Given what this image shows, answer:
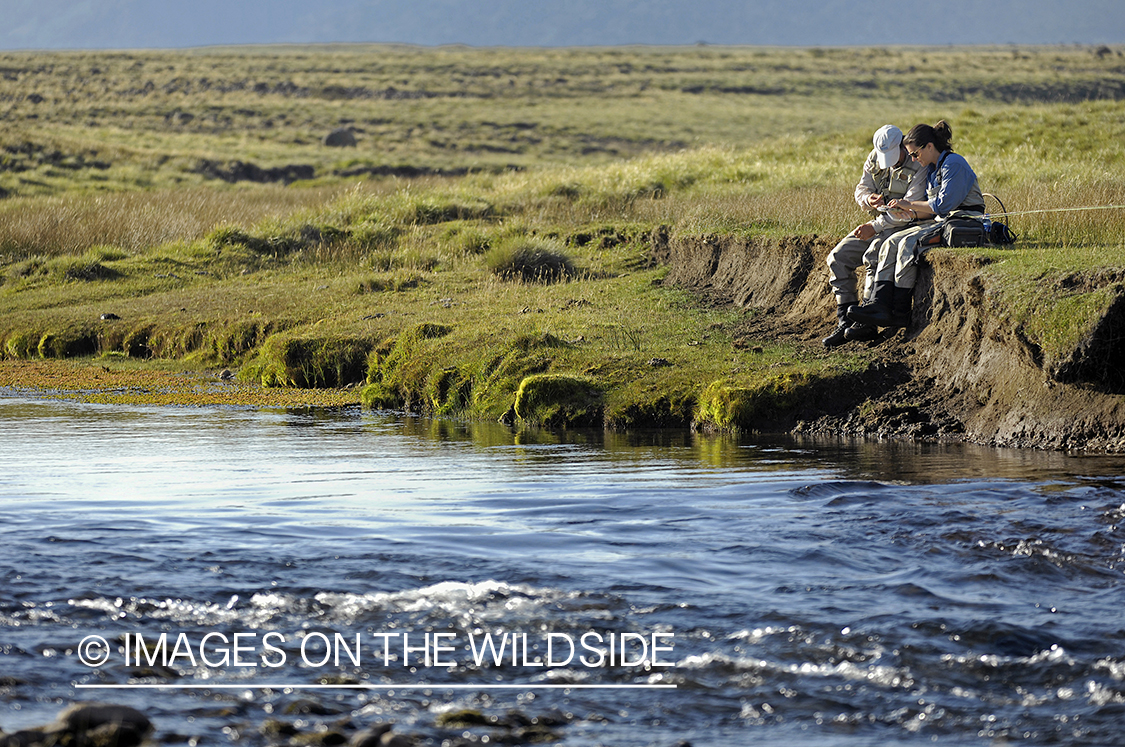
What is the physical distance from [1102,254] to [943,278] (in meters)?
1.59

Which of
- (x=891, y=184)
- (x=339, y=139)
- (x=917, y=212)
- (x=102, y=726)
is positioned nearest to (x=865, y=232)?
(x=891, y=184)

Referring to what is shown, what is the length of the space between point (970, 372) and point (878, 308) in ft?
4.51

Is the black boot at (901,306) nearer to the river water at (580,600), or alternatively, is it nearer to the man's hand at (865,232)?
the man's hand at (865,232)

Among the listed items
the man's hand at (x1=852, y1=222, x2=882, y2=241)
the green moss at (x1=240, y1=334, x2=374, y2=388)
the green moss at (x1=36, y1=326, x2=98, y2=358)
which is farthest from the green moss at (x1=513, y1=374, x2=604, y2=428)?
the green moss at (x1=36, y1=326, x2=98, y2=358)

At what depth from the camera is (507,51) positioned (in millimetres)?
131250

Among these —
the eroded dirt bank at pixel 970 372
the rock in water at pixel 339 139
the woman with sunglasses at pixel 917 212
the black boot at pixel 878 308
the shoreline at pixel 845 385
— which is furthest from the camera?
the rock in water at pixel 339 139

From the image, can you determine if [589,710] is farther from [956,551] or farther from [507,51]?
[507,51]

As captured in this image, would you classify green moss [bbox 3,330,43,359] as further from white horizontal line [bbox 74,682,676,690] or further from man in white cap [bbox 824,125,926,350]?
white horizontal line [bbox 74,682,676,690]

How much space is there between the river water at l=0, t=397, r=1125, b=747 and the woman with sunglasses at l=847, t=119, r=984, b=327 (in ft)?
9.32

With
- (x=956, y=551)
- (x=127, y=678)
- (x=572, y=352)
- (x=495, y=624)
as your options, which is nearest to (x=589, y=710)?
(x=495, y=624)

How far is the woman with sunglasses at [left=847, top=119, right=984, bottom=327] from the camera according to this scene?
1210cm

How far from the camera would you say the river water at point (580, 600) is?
4.96 metres

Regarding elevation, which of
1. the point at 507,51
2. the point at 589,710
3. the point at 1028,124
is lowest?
the point at 589,710

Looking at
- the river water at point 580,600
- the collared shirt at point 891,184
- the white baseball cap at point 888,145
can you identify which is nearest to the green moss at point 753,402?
the collared shirt at point 891,184
